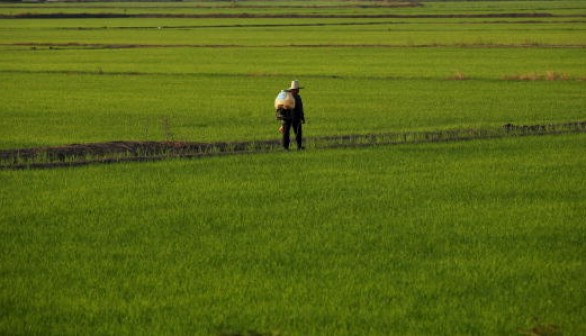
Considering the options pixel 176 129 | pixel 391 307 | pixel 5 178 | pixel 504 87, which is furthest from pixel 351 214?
pixel 504 87

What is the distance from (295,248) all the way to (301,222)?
1461 mm

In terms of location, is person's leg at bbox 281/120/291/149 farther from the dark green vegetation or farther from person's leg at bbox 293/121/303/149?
the dark green vegetation

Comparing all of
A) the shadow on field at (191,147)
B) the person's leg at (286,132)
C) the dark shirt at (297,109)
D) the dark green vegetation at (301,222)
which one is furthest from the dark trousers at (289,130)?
the dark green vegetation at (301,222)

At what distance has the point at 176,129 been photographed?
23562 mm

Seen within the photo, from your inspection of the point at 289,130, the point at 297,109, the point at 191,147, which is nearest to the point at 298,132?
the point at 289,130

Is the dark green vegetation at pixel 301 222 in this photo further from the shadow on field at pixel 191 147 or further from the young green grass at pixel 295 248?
the shadow on field at pixel 191 147

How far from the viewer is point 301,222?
514 inches

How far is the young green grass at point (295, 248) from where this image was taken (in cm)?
912

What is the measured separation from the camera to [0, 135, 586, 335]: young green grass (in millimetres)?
9125

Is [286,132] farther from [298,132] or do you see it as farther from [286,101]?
[286,101]

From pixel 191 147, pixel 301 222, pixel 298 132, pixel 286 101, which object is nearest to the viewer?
pixel 301 222

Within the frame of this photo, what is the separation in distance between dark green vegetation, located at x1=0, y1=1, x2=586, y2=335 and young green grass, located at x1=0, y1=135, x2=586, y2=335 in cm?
3

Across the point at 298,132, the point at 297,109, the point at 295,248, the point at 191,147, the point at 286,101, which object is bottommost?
the point at 295,248

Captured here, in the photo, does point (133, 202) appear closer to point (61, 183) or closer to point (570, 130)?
point (61, 183)
